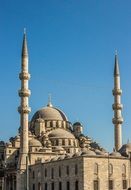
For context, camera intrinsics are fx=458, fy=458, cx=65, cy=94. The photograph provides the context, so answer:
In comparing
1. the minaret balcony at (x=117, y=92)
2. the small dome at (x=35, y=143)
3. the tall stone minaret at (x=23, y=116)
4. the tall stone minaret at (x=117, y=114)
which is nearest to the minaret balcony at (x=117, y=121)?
the tall stone minaret at (x=117, y=114)

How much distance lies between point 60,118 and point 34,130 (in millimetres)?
4485

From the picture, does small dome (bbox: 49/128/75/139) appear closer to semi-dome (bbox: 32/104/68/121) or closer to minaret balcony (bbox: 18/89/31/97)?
semi-dome (bbox: 32/104/68/121)

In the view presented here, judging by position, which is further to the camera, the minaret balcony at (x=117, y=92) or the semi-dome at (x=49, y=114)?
the semi-dome at (x=49, y=114)

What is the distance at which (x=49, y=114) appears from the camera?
67.3 meters

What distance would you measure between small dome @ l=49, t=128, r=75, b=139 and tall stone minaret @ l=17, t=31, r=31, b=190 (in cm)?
865

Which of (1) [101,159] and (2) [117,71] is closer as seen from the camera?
(1) [101,159]

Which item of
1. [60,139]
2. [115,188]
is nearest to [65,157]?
[115,188]

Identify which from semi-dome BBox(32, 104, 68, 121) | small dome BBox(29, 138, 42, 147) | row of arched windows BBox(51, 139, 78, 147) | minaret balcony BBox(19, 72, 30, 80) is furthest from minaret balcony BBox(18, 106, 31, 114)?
semi-dome BBox(32, 104, 68, 121)

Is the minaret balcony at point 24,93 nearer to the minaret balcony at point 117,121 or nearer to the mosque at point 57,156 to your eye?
the mosque at point 57,156

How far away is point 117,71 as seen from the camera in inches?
2349

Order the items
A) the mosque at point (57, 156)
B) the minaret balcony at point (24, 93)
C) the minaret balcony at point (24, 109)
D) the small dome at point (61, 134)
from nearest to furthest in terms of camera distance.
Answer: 1. the mosque at point (57, 156)
2. the minaret balcony at point (24, 109)
3. the minaret balcony at point (24, 93)
4. the small dome at point (61, 134)

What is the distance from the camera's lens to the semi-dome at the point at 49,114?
220 feet

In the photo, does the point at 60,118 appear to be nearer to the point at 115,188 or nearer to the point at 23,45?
the point at 23,45

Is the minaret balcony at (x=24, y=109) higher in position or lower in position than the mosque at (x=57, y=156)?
higher
